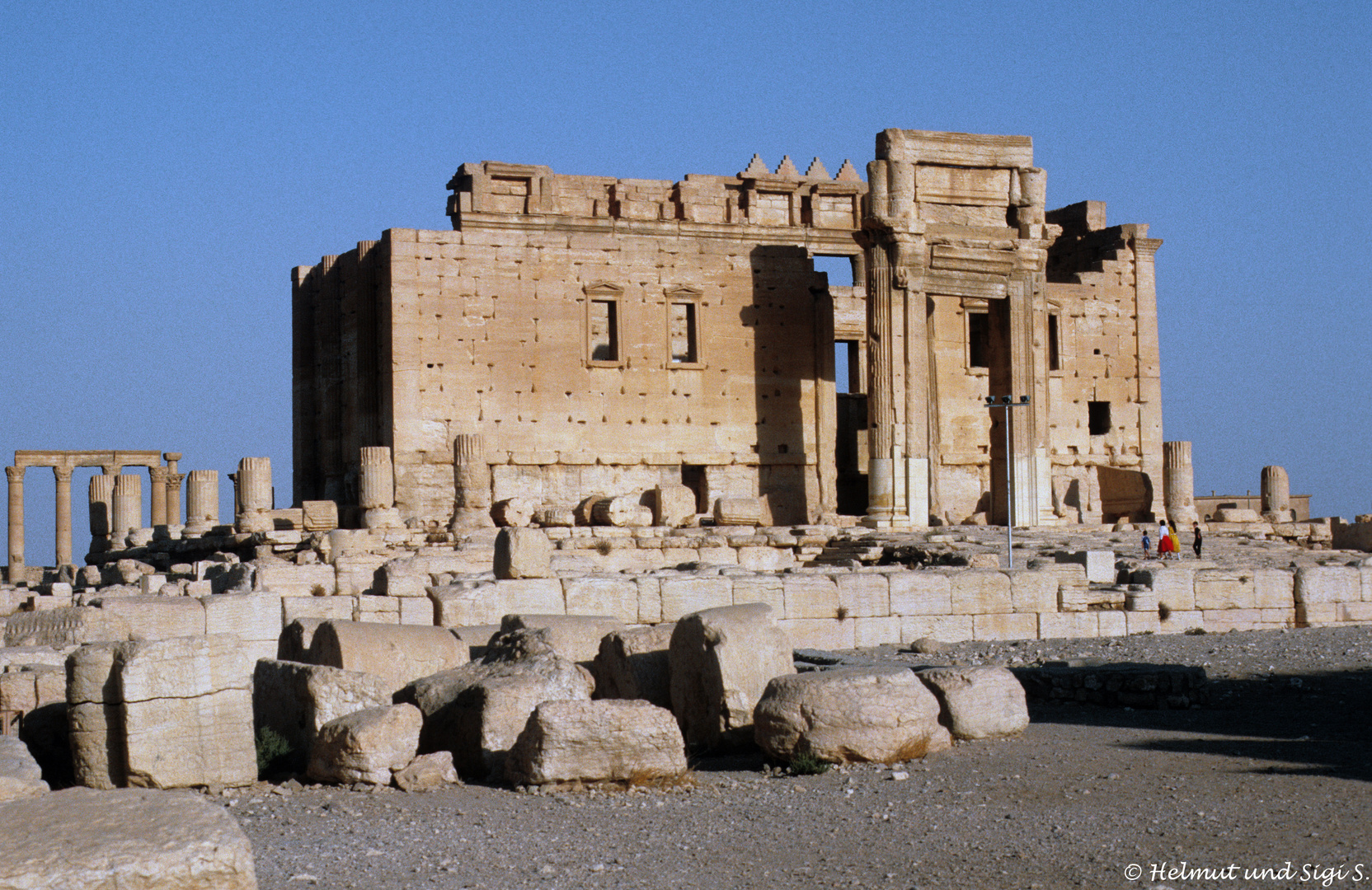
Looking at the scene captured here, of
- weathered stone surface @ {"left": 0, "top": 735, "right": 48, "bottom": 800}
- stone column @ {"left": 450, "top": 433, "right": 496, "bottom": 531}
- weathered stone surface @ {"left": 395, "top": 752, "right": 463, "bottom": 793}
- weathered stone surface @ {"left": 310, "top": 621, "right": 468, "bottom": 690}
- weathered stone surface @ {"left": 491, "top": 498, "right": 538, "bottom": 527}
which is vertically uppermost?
stone column @ {"left": 450, "top": 433, "right": 496, "bottom": 531}

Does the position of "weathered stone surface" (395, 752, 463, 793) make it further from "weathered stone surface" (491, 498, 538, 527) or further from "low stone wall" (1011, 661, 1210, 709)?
"weathered stone surface" (491, 498, 538, 527)

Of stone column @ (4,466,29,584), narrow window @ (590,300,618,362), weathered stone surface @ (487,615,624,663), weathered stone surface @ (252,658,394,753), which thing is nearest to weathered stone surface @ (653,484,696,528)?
narrow window @ (590,300,618,362)

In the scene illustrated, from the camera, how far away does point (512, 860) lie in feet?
23.5

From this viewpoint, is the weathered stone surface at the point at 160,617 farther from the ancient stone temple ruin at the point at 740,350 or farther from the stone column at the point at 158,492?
the stone column at the point at 158,492

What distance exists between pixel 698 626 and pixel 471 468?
1626 centimetres

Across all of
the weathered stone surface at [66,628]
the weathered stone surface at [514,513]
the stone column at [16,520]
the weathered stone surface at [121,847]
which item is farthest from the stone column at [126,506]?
the weathered stone surface at [121,847]

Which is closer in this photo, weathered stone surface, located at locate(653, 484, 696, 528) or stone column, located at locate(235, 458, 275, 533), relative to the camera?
stone column, located at locate(235, 458, 275, 533)

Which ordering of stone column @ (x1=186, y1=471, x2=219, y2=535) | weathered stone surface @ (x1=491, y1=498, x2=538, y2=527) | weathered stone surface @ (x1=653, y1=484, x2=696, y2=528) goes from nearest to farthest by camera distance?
weathered stone surface @ (x1=491, y1=498, x2=538, y2=527) < weathered stone surface @ (x1=653, y1=484, x2=696, y2=528) < stone column @ (x1=186, y1=471, x2=219, y2=535)

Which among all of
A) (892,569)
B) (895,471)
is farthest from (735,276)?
(892,569)

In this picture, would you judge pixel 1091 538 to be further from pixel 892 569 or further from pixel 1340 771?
pixel 1340 771

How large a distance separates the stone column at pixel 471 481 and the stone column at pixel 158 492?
14.1 meters

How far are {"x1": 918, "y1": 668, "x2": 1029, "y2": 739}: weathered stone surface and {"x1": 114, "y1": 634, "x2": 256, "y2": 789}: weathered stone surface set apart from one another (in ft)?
14.9

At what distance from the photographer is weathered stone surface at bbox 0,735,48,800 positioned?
6.50 metres

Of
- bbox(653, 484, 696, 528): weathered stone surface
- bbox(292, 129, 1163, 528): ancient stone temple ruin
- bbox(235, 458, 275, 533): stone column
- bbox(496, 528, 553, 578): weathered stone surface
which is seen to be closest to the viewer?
bbox(496, 528, 553, 578): weathered stone surface
